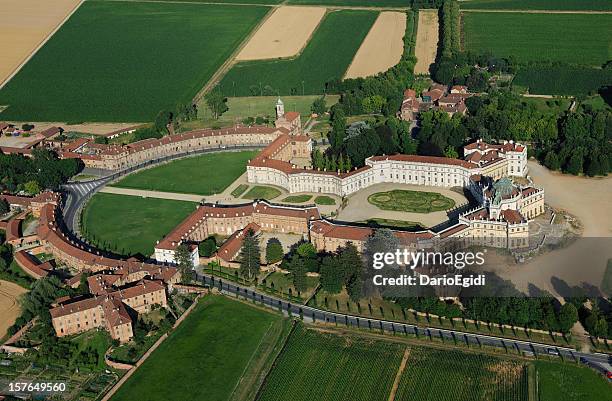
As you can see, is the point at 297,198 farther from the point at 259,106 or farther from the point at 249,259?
→ the point at 259,106

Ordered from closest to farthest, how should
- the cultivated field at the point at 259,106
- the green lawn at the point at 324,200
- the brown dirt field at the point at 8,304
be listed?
the brown dirt field at the point at 8,304 < the green lawn at the point at 324,200 < the cultivated field at the point at 259,106

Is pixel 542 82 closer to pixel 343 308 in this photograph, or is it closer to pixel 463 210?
pixel 463 210

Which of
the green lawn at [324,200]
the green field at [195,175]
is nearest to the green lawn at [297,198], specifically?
the green lawn at [324,200]

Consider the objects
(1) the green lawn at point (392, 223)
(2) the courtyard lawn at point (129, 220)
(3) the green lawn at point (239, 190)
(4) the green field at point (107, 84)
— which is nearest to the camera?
(1) the green lawn at point (392, 223)

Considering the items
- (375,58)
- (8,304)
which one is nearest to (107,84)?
(375,58)

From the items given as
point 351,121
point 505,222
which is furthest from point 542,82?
point 505,222

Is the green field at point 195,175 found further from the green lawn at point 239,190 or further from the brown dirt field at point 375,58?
the brown dirt field at point 375,58
